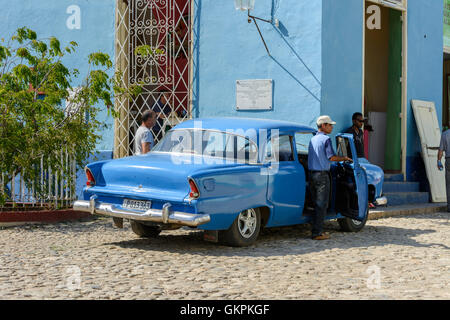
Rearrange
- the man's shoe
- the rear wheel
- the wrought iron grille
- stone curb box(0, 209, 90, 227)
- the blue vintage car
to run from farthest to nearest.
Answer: the wrought iron grille, stone curb box(0, 209, 90, 227), the man's shoe, the rear wheel, the blue vintage car

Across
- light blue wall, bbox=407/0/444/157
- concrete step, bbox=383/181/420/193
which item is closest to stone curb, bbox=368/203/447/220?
concrete step, bbox=383/181/420/193

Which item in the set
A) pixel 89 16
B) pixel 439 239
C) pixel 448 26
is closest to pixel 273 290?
pixel 439 239

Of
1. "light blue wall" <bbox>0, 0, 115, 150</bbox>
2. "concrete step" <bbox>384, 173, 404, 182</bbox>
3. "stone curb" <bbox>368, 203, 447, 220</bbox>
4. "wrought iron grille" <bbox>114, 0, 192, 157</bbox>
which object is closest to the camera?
"stone curb" <bbox>368, 203, 447, 220</bbox>

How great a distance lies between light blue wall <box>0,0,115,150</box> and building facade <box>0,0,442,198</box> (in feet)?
0.08

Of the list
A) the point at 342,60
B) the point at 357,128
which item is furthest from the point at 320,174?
the point at 342,60

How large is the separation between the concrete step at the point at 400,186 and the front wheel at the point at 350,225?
396 centimetres

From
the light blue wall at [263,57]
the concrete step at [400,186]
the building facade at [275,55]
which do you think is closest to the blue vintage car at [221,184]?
the light blue wall at [263,57]

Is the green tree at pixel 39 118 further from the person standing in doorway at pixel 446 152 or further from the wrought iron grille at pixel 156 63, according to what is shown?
the person standing in doorway at pixel 446 152

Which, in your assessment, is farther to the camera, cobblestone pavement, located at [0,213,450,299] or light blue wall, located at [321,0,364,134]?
light blue wall, located at [321,0,364,134]

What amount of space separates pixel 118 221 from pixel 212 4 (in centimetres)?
635

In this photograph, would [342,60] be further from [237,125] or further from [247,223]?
[247,223]

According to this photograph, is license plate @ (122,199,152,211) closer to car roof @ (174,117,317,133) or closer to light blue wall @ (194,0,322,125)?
car roof @ (174,117,317,133)

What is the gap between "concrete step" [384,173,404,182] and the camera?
45.8ft

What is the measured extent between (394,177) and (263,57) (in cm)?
417
